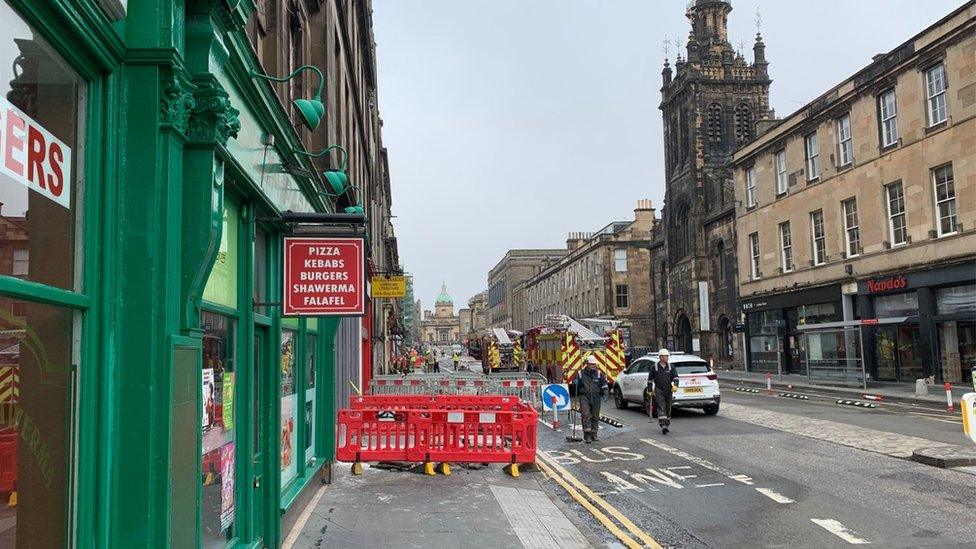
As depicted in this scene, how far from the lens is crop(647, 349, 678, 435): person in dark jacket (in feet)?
50.2

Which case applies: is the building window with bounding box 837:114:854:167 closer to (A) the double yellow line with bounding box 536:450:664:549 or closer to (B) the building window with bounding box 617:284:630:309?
(A) the double yellow line with bounding box 536:450:664:549

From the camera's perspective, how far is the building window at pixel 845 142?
31.6 m

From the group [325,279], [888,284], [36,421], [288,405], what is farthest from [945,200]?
[36,421]

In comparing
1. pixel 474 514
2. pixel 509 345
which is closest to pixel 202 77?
pixel 474 514

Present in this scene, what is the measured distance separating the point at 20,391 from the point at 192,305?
114 centimetres

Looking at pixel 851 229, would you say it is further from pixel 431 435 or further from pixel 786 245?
pixel 431 435

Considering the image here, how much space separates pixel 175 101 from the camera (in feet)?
12.2

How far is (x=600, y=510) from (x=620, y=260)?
61.3 metres

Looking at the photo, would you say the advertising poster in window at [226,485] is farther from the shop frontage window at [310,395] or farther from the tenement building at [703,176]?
the tenement building at [703,176]

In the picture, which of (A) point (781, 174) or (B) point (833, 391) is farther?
(A) point (781, 174)

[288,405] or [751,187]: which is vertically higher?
[751,187]

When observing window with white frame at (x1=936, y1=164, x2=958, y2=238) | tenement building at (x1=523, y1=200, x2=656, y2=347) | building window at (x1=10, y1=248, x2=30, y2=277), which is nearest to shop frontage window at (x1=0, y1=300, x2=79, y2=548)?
building window at (x1=10, y1=248, x2=30, y2=277)

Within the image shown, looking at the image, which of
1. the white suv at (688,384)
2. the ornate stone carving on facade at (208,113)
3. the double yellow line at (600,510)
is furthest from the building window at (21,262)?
the white suv at (688,384)

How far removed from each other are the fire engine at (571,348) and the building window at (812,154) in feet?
41.8
